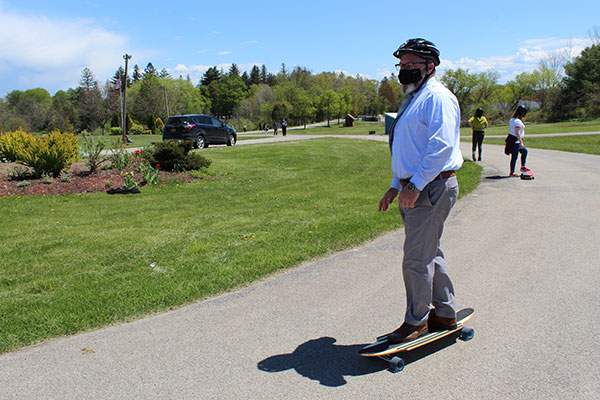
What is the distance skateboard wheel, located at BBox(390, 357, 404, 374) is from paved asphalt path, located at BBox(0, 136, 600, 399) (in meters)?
0.04

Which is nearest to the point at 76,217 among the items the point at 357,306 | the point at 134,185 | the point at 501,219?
the point at 134,185

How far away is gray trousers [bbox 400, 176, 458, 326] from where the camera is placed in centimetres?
310

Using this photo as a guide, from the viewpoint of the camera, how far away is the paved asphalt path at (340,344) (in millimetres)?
2912

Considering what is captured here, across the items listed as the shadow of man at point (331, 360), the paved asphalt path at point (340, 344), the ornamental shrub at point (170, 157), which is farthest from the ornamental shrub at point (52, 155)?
the shadow of man at point (331, 360)

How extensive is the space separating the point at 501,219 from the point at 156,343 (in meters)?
6.20

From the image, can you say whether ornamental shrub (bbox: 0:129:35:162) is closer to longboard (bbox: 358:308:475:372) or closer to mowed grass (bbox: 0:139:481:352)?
mowed grass (bbox: 0:139:481:352)

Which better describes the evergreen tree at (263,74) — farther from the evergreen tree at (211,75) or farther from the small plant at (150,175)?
the small plant at (150,175)

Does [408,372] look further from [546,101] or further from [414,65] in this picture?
[546,101]

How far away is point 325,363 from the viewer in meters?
3.20

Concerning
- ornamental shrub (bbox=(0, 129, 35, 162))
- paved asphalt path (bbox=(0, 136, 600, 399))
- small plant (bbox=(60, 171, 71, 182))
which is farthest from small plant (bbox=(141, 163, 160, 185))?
paved asphalt path (bbox=(0, 136, 600, 399))

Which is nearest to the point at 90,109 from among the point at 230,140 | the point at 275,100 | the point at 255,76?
the point at 275,100

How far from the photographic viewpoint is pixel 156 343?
3596mm

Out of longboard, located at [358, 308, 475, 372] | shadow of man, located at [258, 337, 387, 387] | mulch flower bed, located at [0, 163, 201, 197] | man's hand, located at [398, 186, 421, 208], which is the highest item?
man's hand, located at [398, 186, 421, 208]

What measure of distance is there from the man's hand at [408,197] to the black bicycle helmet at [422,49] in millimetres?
956
